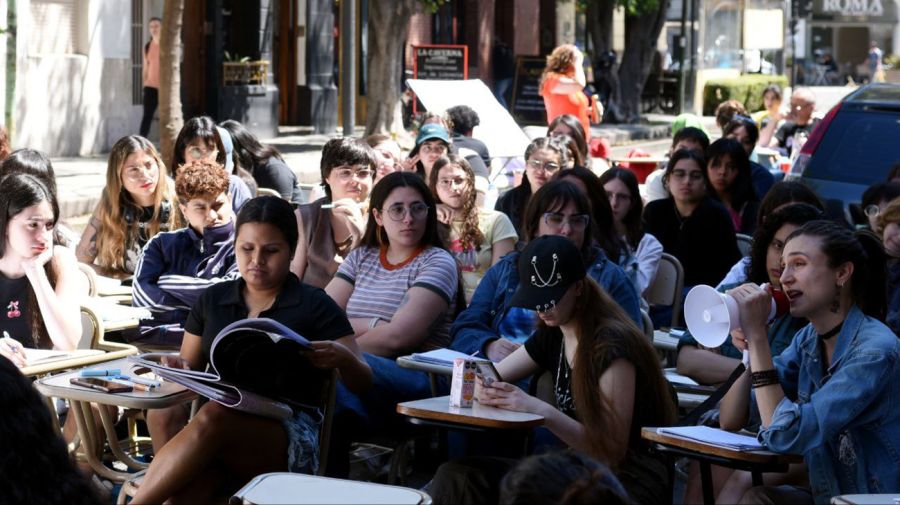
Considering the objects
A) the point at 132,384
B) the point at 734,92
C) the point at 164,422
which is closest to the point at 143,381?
the point at 132,384

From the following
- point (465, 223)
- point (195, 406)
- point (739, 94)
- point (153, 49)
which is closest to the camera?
point (195, 406)

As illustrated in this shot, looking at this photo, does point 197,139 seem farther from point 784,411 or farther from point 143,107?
point 143,107

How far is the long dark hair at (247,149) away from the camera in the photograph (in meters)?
10.9

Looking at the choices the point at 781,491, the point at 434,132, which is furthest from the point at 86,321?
the point at 434,132

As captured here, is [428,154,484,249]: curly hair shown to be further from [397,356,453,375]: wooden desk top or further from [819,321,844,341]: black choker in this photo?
[819,321,844,341]: black choker

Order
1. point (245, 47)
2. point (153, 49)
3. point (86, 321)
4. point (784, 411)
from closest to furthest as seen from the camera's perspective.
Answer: point (784, 411) < point (86, 321) < point (153, 49) < point (245, 47)

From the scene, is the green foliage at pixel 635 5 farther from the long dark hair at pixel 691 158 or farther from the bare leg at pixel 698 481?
the bare leg at pixel 698 481

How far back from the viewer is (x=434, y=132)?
427 inches

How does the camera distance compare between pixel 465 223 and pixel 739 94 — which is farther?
pixel 739 94

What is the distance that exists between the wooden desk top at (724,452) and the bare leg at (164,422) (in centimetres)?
220

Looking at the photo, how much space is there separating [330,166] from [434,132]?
90.5 inches

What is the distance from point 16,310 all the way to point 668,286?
355cm

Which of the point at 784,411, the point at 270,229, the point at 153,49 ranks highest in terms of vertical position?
the point at 153,49

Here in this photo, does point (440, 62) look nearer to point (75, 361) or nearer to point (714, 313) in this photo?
point (75, 361)
